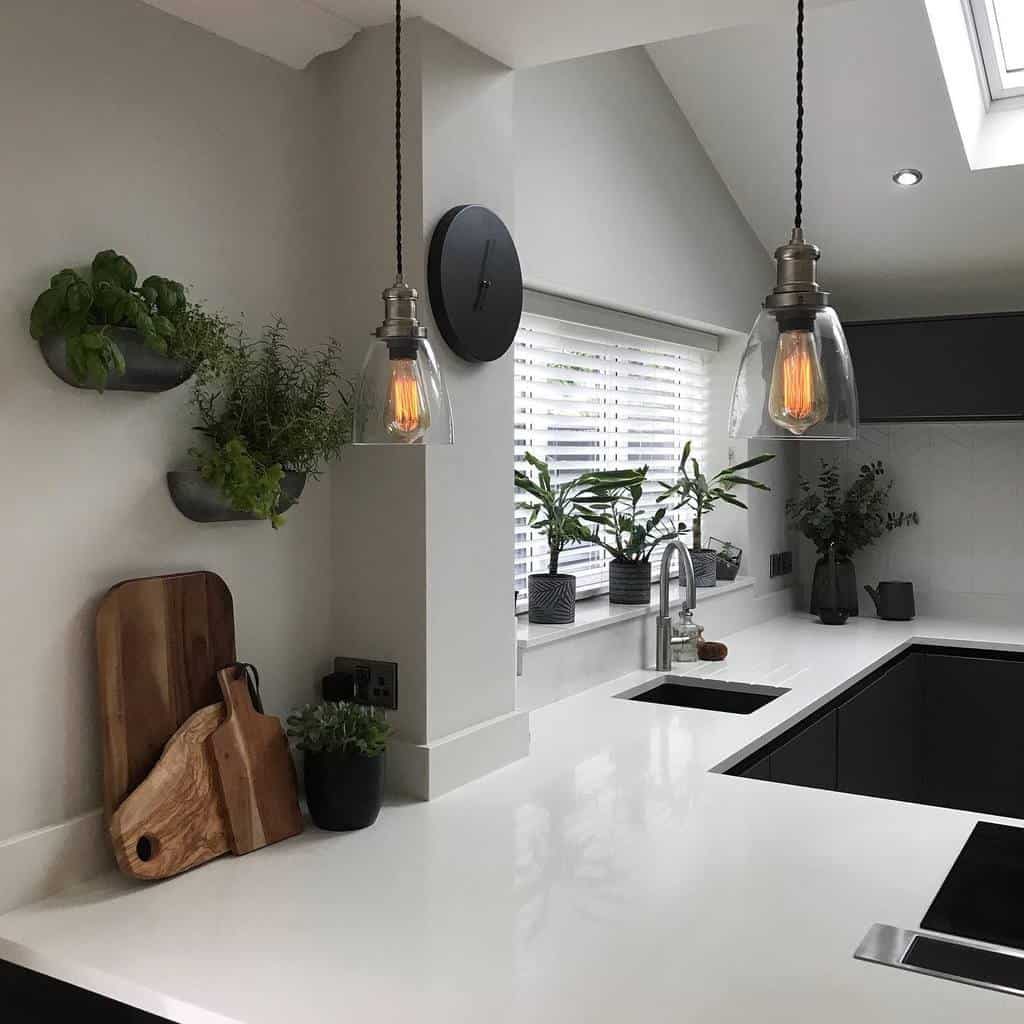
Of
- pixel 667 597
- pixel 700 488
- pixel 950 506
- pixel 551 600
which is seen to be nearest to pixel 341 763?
pixel 551 600

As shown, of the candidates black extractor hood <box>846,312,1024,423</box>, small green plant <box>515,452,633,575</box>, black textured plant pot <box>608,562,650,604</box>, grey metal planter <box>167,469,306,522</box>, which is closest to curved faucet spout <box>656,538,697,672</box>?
black textured plant pot <box>608,562,650,604</box>

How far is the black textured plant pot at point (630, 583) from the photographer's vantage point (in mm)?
3309

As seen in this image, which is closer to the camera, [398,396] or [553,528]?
[398,396]

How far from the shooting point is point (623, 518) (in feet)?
10.9

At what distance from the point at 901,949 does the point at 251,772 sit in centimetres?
98

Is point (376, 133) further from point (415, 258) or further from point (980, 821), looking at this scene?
point (980, 821)

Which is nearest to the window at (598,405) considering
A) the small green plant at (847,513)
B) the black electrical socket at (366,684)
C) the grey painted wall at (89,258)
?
the small green plant at (847,513)

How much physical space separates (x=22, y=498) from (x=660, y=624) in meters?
2.07

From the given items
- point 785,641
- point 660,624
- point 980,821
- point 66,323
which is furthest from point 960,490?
point 66,323

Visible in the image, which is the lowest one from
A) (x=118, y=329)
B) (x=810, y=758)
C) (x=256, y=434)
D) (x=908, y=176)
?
(x=810, y=758)

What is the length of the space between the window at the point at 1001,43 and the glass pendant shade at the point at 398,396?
8.77 ft

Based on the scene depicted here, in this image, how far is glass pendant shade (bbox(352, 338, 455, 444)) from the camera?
57.6 inches

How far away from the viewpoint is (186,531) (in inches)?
70.4

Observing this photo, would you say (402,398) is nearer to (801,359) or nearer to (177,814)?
(801,359)
